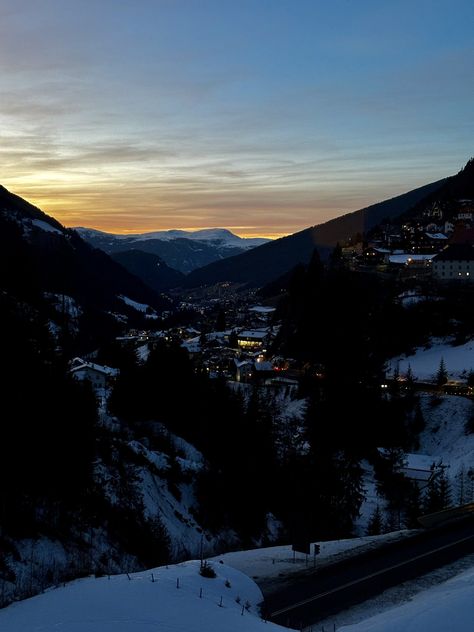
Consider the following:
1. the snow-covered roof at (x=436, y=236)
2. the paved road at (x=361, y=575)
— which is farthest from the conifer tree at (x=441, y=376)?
the snow-covered roof at (x=436, y=236)

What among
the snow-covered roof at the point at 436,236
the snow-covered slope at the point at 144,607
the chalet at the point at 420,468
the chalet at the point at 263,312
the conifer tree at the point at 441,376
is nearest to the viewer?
the snow-covered slope at the point at 144,607

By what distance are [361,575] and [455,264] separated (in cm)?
8704

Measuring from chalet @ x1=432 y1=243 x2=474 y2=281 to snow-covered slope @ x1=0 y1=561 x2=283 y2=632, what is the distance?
9009 centimetres

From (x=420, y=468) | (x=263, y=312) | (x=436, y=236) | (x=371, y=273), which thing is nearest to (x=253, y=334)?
(x=371, y=273)

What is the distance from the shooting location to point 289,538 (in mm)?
37531

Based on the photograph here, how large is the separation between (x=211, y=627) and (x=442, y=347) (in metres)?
77.5

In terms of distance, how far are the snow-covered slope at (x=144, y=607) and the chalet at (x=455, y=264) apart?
3547 inches

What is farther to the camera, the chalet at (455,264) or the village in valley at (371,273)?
the chalet at (455,264)

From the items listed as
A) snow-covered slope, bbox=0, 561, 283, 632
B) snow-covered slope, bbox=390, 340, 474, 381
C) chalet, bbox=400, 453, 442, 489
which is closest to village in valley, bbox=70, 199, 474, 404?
snow-covered slope, bbox=390, 340, 474, 381

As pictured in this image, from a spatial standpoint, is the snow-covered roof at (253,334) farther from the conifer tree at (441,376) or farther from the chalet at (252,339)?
the conifer tree at (441,376)

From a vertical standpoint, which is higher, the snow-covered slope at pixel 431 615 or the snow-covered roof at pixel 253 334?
the snow-covered slope at pixel 431 615

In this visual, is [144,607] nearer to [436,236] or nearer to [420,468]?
[420,468]

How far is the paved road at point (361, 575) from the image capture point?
1722 centimetres

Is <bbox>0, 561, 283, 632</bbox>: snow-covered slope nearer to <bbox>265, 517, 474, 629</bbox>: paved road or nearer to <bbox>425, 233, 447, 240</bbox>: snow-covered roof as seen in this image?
<bbox>265, 517, 474, 629</bbox>: paved road
